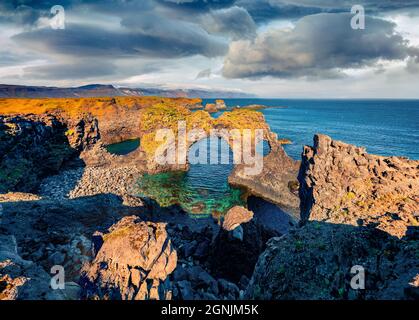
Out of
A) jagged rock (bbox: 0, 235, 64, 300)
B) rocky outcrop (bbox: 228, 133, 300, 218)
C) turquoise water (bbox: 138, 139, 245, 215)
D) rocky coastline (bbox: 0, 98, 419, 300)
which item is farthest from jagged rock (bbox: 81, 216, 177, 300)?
rocky outcrop (bbox: 228, 133, 300, 218)

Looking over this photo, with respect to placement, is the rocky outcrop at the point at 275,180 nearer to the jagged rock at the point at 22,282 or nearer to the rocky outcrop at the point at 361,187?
the rocky outcrop at the point at 361,187

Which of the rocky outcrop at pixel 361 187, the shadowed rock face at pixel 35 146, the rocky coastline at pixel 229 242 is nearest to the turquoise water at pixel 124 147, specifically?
the shadowed rock face at pixel 35 146

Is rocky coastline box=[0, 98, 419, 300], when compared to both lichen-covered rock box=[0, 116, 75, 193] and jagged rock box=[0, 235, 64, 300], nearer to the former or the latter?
jagged rock box=[0, 235, 64, 300]

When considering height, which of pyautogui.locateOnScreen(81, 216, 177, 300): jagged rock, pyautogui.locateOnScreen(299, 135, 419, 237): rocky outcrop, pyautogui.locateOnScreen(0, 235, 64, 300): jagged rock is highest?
pyautogui.locateOnScreen(299, 135, 419, 237): rocky outcrop

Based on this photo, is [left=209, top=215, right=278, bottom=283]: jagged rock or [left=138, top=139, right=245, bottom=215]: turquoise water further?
[left=138, top=139, right=245, bottom=215]: turquoise water

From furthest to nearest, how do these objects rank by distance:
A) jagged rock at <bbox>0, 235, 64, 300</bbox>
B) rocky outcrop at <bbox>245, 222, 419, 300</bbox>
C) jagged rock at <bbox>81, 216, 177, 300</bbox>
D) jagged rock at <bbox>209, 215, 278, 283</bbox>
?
jagged rock at <bbox>209, 215, 278, 283</bbox> < jagged rock at <bbox>81, 216, 177, 300</bbox> < jagged rock at <bbox>0, 235, 64, 300</bbox> < rocky outcrop at <bbox>245, 222, 419, 300</bbox>

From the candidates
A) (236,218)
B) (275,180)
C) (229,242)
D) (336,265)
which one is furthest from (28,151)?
(336,265)
